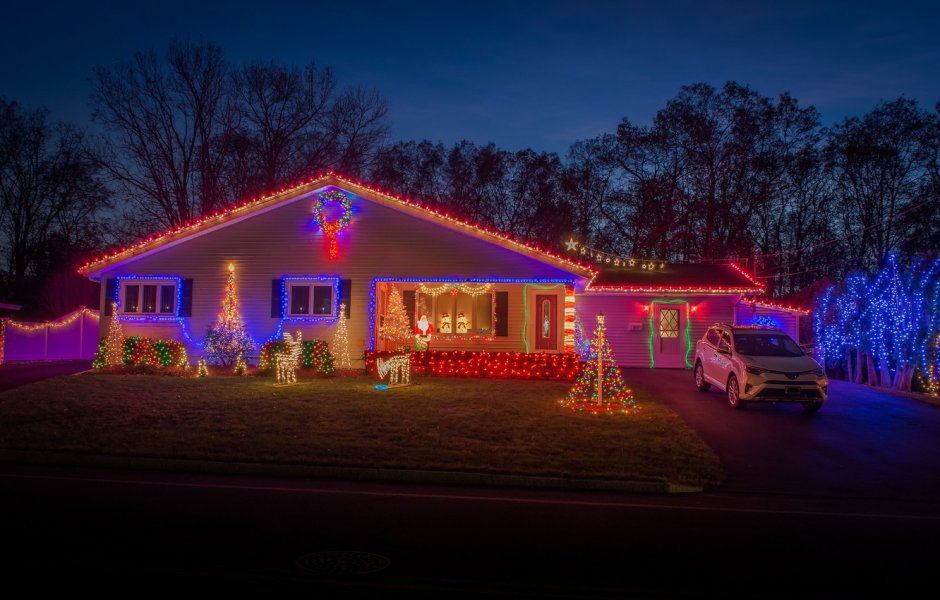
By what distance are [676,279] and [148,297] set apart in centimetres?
1800

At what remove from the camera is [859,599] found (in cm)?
485

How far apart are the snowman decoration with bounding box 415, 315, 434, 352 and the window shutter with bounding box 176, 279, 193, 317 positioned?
22.8 feet

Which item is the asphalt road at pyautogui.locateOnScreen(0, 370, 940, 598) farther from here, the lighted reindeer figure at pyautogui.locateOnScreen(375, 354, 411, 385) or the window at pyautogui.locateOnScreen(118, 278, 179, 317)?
the window at pyautogui.locateOnScreen(118, 278, 179, 317)

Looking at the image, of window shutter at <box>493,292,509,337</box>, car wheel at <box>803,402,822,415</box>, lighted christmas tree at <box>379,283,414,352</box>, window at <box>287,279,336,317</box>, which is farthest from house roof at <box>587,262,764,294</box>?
window at <box>287,279,336,317</box>

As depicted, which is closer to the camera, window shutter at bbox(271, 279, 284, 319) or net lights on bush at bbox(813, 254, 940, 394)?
net lights on bush at bbox(813, 254, 940, 394)

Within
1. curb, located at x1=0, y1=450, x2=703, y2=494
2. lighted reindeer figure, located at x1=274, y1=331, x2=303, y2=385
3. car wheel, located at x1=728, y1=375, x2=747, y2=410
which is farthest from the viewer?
lighted reindeer figure, located at x1=274, y1=331, x2=303, y2=385

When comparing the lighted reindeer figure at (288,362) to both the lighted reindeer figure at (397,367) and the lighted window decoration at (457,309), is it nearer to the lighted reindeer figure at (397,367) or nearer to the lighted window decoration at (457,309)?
the lighted reindeer figure at (397,367)

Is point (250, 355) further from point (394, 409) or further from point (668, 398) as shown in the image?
point (668, 398)

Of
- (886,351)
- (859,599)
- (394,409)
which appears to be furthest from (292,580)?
(886,351)

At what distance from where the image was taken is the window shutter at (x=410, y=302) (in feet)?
75.8

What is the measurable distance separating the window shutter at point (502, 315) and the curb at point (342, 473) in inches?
529

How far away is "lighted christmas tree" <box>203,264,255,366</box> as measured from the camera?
2044cm

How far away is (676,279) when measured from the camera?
25.2 meters

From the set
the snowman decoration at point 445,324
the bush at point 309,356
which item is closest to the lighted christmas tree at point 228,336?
the bush at point 309,356
